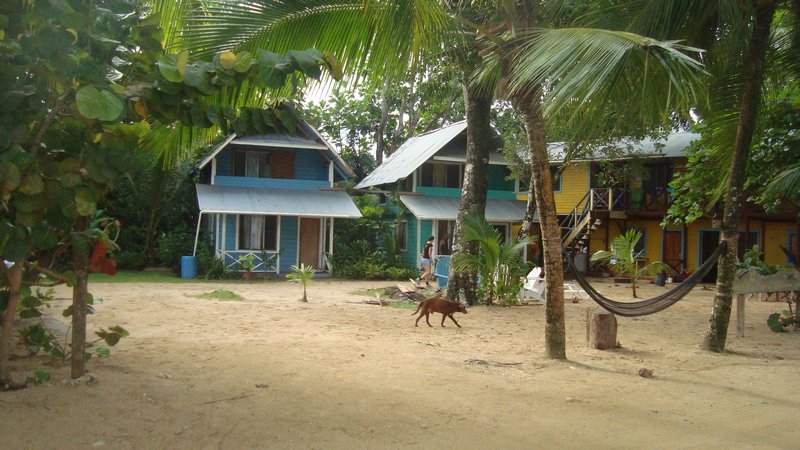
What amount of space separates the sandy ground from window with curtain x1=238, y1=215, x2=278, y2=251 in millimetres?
11927

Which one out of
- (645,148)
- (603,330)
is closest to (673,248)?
(645,148)

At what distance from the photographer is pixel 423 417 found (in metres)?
5.10

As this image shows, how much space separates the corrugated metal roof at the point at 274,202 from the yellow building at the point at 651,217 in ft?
24.8

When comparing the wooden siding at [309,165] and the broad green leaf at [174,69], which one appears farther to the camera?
the wooden siding at [309,165]

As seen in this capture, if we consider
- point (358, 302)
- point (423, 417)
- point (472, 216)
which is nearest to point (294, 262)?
point (358, 302)

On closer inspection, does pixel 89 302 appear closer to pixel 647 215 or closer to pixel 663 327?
pixel 663 327

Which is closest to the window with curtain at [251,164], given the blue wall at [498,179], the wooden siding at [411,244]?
the wooden siding at [411,244]

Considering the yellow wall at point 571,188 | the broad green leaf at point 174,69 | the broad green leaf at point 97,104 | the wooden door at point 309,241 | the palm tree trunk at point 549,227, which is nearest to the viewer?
the broad green leaf at point 97,104

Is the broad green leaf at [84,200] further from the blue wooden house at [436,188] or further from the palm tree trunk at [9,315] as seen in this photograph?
the blue wooden house at [436,188]

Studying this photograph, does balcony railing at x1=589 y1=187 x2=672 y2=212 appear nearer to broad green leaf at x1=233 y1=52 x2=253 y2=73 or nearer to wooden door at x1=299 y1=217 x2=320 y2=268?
wooden door at x1=299 y1=217 x2=320 y2=268

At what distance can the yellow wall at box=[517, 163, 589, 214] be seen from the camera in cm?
2619

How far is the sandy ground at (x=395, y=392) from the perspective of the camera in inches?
180

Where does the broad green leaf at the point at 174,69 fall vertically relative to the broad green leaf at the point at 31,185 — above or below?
above

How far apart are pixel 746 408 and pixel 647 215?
1997cm
